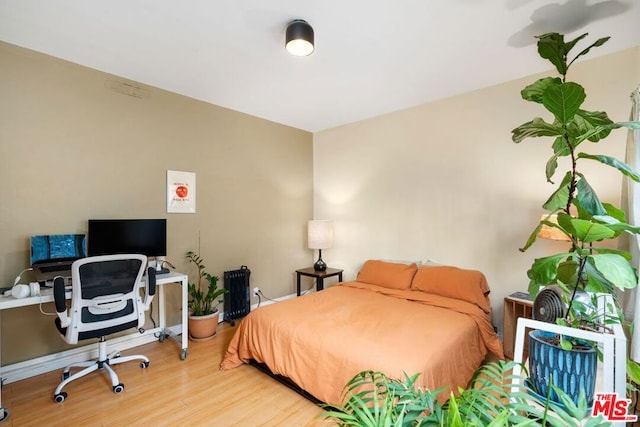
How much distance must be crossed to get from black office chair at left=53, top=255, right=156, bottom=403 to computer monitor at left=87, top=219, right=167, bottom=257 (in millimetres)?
430

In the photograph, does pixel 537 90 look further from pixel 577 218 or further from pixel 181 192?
pixel 181 192

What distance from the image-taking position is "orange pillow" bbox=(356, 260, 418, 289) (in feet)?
10.3

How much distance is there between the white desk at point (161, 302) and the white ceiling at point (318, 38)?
193 centimetres

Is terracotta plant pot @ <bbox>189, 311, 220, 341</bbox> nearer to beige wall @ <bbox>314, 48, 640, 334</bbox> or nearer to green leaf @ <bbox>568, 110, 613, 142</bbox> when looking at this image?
beige wall @ <bbox>314, 48, 640, 334</bbox>

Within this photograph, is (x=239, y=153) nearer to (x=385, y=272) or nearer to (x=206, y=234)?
(x=206, y=234)

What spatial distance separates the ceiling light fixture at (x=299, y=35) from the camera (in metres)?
1.94

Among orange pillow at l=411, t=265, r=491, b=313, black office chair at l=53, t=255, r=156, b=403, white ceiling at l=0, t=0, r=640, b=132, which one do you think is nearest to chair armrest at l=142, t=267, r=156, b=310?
black office chair at l=53, t=255, r=156, b=403

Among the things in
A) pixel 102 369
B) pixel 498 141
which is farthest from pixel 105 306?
pixel 498 141

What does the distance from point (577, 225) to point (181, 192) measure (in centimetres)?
330

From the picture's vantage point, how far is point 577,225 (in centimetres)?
106

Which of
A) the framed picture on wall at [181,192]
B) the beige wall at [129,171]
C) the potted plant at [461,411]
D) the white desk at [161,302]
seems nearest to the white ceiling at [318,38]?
the beige wall at [129,171]

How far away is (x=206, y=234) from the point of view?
3.42 metres

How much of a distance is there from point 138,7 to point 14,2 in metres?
0.78

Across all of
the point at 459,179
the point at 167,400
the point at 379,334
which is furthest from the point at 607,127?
the point at 167,400
